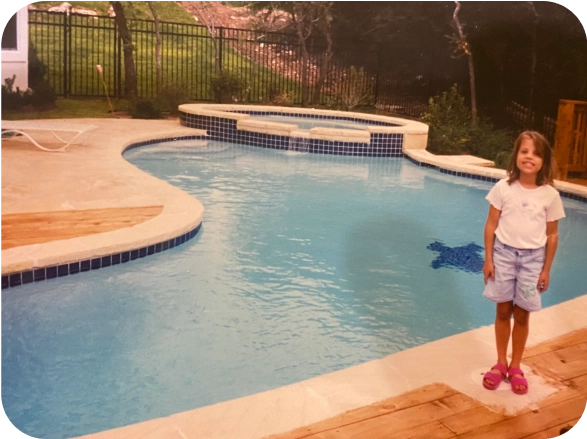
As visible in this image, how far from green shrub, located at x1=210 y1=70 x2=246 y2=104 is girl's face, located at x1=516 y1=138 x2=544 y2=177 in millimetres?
11331

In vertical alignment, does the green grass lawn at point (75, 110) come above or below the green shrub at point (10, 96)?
below

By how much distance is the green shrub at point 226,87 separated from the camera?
1340 cm

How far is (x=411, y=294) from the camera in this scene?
425cm

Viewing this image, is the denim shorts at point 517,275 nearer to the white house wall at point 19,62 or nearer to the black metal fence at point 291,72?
the white house wall at point 19,62

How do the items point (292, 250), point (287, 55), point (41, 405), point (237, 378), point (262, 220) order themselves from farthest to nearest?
point (287, 55) < point (262, 220) < point (292, 250) < point (237, 378) < point (41, 405)

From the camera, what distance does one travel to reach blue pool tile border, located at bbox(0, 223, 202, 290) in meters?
3.82

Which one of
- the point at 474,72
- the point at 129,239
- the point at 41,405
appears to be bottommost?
the point at 41,405

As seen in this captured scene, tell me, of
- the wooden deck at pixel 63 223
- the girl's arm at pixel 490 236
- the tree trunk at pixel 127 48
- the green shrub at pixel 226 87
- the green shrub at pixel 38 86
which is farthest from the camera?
the green shrub at pixel 226 87

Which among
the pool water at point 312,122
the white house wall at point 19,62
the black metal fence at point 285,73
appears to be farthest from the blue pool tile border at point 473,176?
the white house wall at point 19,62

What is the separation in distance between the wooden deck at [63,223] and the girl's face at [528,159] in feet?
9.49

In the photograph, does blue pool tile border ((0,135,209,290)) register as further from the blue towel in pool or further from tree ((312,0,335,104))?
tree ((312,0,335,104))

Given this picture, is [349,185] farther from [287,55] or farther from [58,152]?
[287,55]

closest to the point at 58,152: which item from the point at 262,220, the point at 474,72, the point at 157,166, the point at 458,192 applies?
the point at 157,166

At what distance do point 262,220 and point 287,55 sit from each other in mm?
10729
